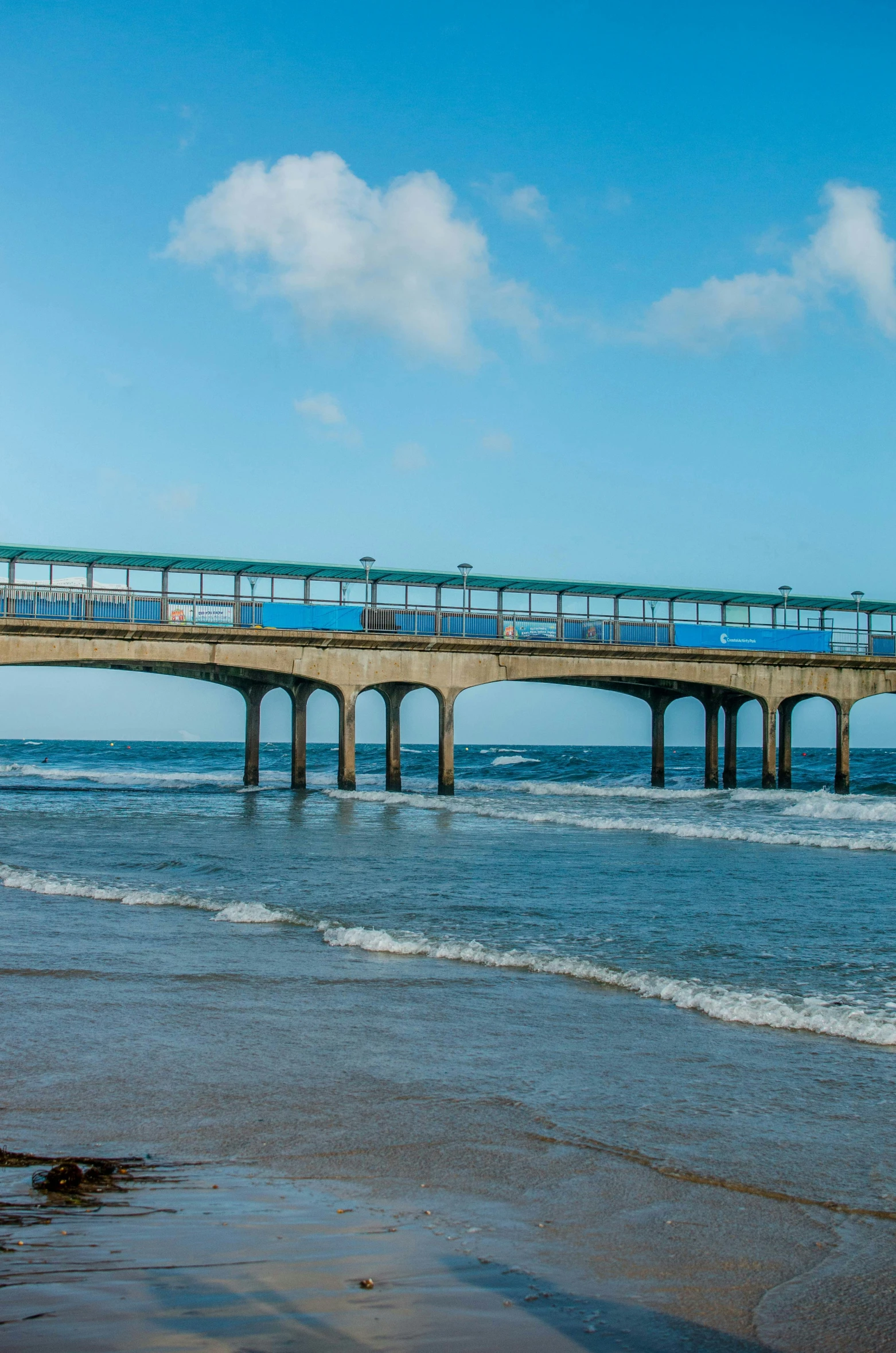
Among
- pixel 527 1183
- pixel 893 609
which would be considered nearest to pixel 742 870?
pixel 527 1183

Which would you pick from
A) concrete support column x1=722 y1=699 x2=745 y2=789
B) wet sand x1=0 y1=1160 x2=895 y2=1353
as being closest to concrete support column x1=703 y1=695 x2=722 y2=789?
concrete support column x1=722 y1=699 x2=745 y2=789

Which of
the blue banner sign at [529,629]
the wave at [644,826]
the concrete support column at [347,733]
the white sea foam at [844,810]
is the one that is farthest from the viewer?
the blue banner sign at [529,629]

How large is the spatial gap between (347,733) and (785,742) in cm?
1985

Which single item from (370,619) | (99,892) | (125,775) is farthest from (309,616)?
(125,775)

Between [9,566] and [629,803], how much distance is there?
21.9 meters

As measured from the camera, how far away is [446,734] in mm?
35969

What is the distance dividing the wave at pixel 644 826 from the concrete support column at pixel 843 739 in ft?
43.6

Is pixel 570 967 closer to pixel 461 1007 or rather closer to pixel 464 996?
pixel 464 996

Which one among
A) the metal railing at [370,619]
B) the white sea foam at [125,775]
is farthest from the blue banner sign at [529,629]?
the white sea foam at [125,775]

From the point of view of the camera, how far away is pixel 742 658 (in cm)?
3853

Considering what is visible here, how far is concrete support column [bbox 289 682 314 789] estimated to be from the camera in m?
39.7

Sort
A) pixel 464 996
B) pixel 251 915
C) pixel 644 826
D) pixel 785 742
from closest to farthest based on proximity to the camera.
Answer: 1. pixel 464 996
2. pixel 251 915
3. pixel 644 826
4. pixel 785 742

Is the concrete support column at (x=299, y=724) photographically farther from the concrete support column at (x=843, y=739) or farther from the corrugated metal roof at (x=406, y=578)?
the concrete support column at (x=843, y=739)

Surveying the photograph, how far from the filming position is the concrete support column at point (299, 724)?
3966 centimetres
